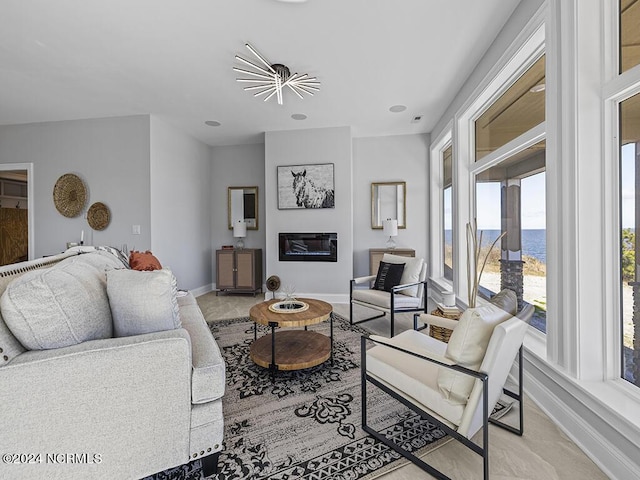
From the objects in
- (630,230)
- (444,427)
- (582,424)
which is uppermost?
(630,230)

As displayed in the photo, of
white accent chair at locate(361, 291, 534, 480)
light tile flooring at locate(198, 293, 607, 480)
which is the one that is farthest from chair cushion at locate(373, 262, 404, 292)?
white accent chair at locate(361, 291, 534, 480)

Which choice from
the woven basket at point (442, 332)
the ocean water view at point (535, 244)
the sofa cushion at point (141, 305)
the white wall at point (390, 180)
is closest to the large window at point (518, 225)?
the ocean water view at point (535, 244)

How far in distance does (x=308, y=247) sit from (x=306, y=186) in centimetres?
99

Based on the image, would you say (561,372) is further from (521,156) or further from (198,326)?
(198,326)

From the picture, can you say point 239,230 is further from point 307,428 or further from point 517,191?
point 517,191

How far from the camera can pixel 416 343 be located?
75.4 inches

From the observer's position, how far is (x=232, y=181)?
5.72m

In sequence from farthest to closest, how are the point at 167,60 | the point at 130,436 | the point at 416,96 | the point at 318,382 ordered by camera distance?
the point at 416,96, the point at 167,60, the point at 318,382, the point at 130,436

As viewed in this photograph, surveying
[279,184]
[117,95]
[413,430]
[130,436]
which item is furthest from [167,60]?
[413,430]

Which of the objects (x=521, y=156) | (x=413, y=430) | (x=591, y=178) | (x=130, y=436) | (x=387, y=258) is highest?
(x=521, y=156)

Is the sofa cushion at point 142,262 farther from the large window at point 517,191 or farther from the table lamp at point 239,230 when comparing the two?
the large window at point 517,191

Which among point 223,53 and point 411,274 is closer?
point 223,53

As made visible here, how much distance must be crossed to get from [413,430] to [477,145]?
3030 millimetres

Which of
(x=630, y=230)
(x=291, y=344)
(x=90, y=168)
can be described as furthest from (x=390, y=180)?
(x=90, y=168)
